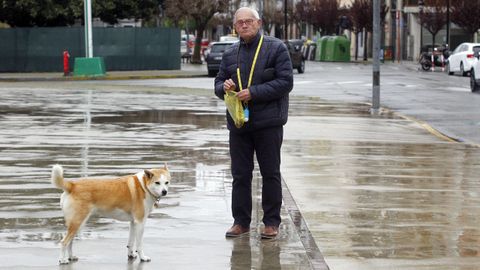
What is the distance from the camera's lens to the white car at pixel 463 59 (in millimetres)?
48094

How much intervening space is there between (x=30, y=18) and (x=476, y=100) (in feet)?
94.2

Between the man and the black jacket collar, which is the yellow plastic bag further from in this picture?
the black jacket collar

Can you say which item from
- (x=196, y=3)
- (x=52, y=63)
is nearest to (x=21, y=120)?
(x=52, y=63)

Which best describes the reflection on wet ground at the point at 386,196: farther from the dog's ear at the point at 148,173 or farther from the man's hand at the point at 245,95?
the dog's ear at the point at 148,173

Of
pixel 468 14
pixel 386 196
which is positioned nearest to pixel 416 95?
pixel 386 196

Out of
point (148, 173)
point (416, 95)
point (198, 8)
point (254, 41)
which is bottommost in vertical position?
point (416, 95)

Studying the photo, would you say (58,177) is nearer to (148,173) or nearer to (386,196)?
(148,173)

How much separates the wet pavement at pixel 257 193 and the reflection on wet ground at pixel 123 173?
2cm

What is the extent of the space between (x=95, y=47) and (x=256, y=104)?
1696 inches

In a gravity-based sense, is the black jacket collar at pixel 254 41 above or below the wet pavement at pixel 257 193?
above

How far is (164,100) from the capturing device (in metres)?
29.3

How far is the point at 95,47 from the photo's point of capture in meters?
51.8

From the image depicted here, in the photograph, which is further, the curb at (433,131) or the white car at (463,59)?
the white car at (463,59)

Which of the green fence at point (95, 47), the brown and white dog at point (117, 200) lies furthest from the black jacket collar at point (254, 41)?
the green fence at point (95, 47)
